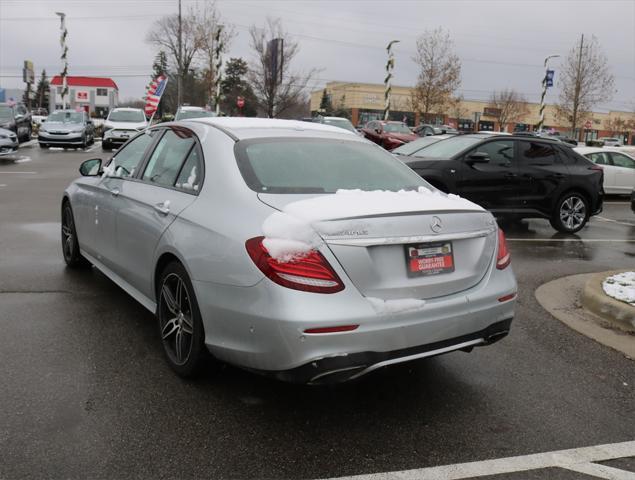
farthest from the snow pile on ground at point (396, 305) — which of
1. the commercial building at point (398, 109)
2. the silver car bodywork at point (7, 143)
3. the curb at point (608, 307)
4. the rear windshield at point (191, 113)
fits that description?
the commercial building at point (398, 109)

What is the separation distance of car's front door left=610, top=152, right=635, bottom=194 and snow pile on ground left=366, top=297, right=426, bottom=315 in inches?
604

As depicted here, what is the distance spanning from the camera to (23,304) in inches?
196

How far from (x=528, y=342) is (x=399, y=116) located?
82.3m

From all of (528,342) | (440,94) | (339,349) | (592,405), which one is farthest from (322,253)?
(440,94)

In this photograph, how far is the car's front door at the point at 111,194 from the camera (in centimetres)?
471

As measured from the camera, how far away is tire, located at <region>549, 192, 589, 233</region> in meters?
10.4

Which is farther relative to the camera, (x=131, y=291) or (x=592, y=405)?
(x=131, y=291)

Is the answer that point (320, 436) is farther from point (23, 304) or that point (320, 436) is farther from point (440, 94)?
point (440, 94)

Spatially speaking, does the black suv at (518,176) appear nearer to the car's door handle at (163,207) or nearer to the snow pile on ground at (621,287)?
the snow pile on ground at (621,287)

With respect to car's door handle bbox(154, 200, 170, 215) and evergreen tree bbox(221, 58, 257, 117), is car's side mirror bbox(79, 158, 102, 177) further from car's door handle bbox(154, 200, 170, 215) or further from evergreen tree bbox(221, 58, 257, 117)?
evergreen tree bbox(221, 58, 257, 117)

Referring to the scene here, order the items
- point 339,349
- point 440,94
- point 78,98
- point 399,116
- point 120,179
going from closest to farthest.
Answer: point 339,349, point 120,179, point 440,94, point 399,116, point 78,98

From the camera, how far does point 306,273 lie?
2865 mm

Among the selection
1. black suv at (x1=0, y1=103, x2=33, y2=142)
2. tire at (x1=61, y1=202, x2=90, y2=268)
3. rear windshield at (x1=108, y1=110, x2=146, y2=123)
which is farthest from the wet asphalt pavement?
rear windshield at (x1=108, y1=110, x2=146, y2=123)

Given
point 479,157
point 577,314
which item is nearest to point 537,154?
point 479,157
